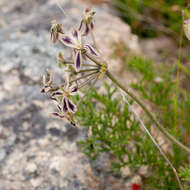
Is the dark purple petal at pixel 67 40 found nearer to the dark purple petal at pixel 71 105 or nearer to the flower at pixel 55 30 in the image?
the flower at pixel 55 30

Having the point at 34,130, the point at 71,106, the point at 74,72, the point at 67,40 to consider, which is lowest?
the point at 34,130

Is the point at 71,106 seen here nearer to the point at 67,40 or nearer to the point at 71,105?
the point at 71,105

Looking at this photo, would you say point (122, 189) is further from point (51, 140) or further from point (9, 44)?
point (9, 44)

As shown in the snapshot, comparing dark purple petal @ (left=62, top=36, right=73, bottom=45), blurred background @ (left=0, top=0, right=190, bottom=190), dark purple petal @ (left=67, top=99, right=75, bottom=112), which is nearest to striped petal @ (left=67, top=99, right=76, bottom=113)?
dark purple petal @ (left=67, top=99, right=75, bottom=112)

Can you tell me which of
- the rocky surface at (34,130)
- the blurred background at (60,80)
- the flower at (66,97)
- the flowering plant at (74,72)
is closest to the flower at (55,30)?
the flowering plant at (74,72)

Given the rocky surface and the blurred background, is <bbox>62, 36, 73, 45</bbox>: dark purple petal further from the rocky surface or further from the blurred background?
the rocky surface

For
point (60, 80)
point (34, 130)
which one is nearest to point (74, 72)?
point (34, 130)
